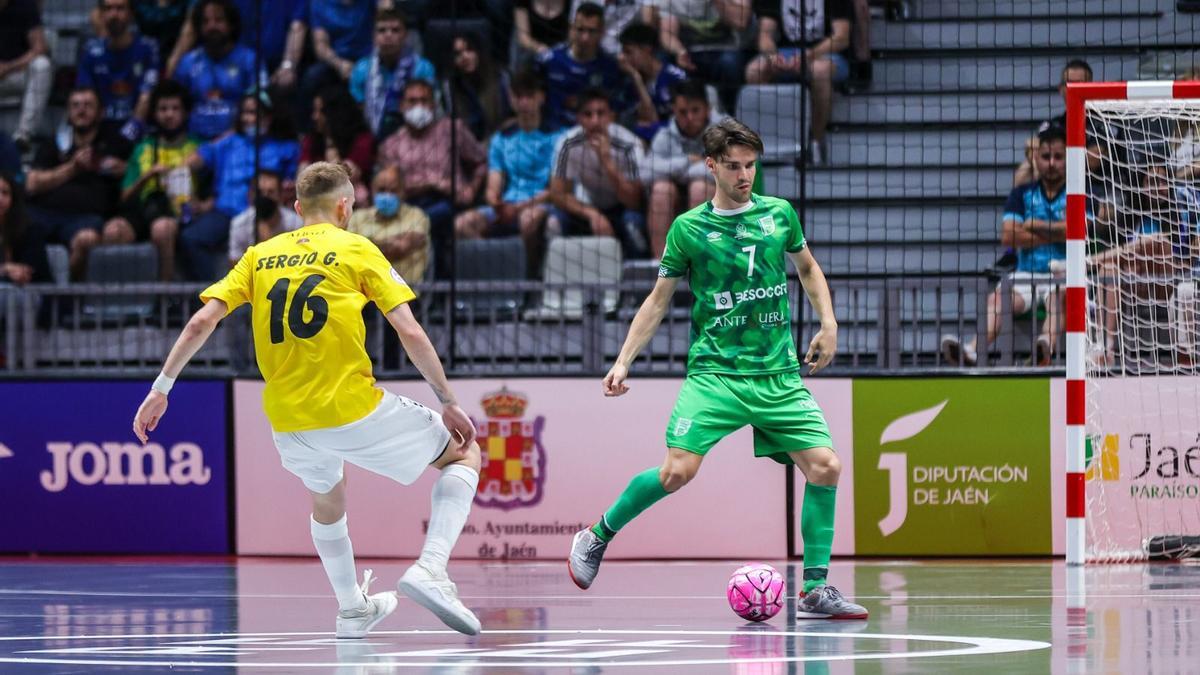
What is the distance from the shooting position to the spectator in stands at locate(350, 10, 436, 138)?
1320 cm

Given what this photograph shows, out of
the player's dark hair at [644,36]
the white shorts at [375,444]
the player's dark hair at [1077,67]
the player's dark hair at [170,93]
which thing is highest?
the player's dark hair at [644,36]

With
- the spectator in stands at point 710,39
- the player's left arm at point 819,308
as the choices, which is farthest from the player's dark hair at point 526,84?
the player's left arm at point 819,308

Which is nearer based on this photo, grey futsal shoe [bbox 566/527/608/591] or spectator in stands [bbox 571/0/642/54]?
grey futsal shoe [bbox 566/527/608/591]

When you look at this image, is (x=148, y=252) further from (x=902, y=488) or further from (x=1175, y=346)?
(x=1175, y=346)

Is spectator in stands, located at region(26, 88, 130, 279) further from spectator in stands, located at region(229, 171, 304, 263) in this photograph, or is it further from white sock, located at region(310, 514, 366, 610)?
white sock, located at region(310, 514, 366, 610)

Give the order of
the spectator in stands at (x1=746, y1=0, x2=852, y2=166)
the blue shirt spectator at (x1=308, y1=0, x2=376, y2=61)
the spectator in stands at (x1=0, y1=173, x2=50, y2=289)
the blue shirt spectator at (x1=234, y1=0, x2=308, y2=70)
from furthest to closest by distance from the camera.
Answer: the blue shirt spectator at (x1=234, y1=0, x2=308, y2=70) → the blue shirt spectator at (x1=308, y1=0, x2=376, y2=61) → the spectator in stands at (x1=0, y1=173, x2=50, y2=289) → the spectator in stands at (x1=746, y1=0, x2=852, y2=166)

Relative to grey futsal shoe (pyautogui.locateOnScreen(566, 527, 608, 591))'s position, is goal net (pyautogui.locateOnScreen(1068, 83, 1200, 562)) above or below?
above

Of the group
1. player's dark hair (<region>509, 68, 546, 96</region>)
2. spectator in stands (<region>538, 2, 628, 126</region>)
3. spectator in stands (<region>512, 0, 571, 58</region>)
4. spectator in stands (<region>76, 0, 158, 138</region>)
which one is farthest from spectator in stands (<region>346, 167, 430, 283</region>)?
spectator in stands (<region>76, 0, 158, 138</region>)

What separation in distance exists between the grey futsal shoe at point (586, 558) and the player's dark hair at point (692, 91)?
5.15 metres

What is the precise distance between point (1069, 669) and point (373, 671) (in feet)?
7.51

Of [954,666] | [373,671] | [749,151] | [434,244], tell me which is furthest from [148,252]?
[954,666]

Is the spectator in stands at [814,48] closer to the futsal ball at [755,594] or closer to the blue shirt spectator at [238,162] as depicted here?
the blue shirt spectator at [238,162]

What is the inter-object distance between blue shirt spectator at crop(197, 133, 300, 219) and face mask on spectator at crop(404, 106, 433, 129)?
1.01m

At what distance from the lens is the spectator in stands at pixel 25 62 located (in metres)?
14.5
